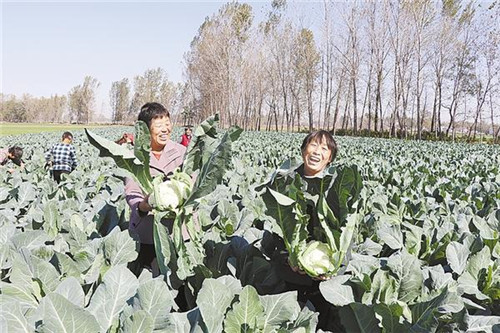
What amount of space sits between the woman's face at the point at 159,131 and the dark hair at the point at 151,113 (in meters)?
0.02

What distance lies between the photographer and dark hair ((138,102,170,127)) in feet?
8.42

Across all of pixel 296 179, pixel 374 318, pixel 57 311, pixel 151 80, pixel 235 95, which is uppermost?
pixel 151 80

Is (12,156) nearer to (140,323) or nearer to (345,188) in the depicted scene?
(345,188)

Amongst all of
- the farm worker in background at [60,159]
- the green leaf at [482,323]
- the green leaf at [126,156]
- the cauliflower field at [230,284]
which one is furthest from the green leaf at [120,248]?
the farm worker in background at [60,159]

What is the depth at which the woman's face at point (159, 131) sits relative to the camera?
2584 millimetres

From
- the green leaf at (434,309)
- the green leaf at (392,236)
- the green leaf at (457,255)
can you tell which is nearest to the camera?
the green leaf at (434,309)

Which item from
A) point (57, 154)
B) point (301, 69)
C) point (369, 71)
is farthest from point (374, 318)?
point (301, 69)

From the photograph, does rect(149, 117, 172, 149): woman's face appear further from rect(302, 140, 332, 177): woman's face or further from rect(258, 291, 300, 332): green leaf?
rect(258, 291, 300, 332): green leaf

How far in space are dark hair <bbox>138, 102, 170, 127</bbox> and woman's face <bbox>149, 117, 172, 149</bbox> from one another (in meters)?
0.02

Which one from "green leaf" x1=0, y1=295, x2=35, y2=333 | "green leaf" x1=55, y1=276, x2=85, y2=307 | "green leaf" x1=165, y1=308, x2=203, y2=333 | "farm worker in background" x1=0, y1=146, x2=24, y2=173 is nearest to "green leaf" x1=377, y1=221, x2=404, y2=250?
"green leaf" x1=165, y1=308, x2=203, y2=333

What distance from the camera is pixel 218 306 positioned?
4.58 feet

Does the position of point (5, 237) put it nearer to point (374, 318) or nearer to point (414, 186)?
point (374, 318)

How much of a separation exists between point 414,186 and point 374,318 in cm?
417

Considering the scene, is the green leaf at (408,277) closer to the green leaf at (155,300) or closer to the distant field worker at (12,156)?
the green leaf at (155,300)
